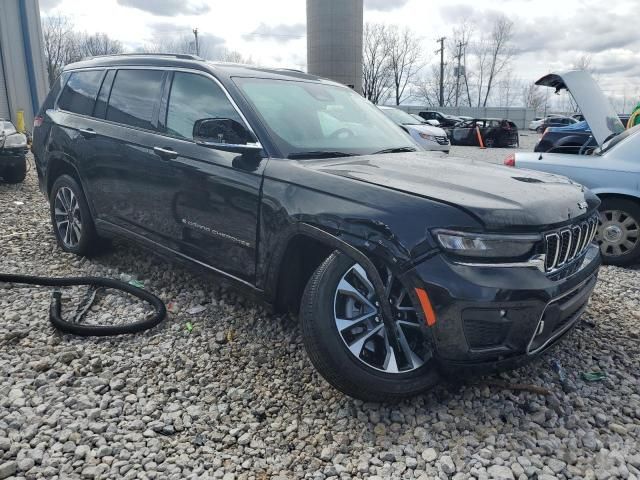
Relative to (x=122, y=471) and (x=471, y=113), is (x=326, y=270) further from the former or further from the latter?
(x=471, y=113)

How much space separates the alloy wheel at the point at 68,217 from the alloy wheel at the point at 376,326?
3.09 meters

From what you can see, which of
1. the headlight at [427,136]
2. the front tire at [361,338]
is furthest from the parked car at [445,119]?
the front tire at [361,338]

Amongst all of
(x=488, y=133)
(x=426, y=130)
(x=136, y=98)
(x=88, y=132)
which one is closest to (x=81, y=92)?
(x=88, y=132)

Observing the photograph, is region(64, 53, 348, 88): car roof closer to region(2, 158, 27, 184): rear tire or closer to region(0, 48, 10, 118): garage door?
region(2, 158, 27, 184): rear tire

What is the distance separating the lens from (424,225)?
240 cm

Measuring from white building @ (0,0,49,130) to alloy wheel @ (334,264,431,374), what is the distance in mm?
19053

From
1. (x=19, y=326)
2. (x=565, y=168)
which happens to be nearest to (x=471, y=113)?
(x=565, y=168)

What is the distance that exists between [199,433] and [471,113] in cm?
5710

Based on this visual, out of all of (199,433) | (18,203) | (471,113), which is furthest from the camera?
(471,113)

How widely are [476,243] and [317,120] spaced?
5.33 ft

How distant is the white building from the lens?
17453mm

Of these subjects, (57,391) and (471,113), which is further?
(471,113)

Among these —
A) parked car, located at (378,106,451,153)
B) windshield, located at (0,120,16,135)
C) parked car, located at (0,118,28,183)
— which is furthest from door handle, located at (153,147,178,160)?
parked car, located at (378,106,451,153)

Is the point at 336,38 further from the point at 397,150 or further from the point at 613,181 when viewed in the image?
the point at 397,150
